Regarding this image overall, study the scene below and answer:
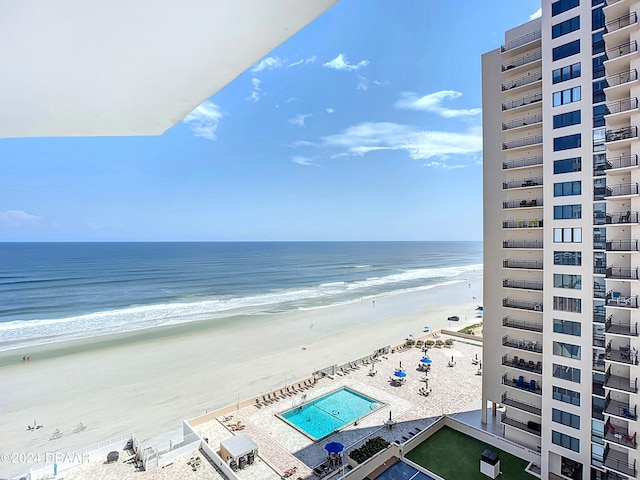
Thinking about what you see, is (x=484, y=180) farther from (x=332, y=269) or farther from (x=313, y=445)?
(x=332, y=269)

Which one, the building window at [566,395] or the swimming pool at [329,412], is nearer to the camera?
the building window at [566,395]

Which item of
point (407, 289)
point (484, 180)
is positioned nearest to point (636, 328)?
point (484, 180)

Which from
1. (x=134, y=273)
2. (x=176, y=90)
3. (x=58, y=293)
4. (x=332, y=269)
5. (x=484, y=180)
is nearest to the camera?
(x=176, y=90)

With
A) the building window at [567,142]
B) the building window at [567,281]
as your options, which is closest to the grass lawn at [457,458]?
the building window at [567,281]

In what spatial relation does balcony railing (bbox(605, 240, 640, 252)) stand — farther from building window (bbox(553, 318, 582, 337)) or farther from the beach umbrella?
the beach umbrella

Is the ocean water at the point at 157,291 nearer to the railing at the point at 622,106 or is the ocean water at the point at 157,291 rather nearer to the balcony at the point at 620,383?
the balcony at the point at 620,383

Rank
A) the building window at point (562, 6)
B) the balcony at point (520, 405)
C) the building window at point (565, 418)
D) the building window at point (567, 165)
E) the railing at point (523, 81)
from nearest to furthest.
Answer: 1. the building window at point (567, 165)
2. the building window at point (565, 418)
3. the building window at point (562, 6)
4. the balcony at point (520, 405)
5. the railing at point (523, 81)
